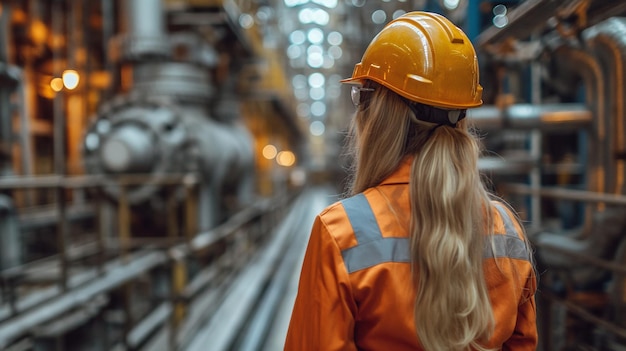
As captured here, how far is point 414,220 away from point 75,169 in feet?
27.2

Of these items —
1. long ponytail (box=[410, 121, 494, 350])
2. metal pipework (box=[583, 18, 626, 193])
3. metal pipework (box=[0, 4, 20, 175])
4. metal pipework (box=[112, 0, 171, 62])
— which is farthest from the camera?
metal pipework (box=[112, 0, 171, 62])

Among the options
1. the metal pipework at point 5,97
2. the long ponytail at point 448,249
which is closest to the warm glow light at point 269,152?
A: the metal pipework at point 5,97

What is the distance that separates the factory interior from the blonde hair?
0.94 ft

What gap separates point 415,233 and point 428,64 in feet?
1.23

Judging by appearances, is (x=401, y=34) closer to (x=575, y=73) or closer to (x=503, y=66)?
(x=575, y=73)

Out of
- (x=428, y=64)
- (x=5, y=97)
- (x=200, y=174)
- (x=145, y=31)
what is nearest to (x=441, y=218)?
(x=428, y=64)

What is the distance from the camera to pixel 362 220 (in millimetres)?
1002

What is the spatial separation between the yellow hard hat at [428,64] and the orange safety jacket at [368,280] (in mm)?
173

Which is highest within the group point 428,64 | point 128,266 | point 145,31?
point 145,31

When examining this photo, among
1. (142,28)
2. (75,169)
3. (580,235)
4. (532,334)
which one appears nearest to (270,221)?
(75,169)

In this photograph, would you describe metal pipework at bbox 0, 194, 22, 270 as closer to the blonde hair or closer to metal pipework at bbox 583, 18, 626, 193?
Result: the blonde hair

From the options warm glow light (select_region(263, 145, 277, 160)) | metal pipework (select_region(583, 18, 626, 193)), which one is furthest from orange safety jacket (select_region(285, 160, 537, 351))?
warm glow light (select_region(263, 145, 277, 160))

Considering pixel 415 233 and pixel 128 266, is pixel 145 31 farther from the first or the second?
pixel 415 233

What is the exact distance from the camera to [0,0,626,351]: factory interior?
2.79 m
